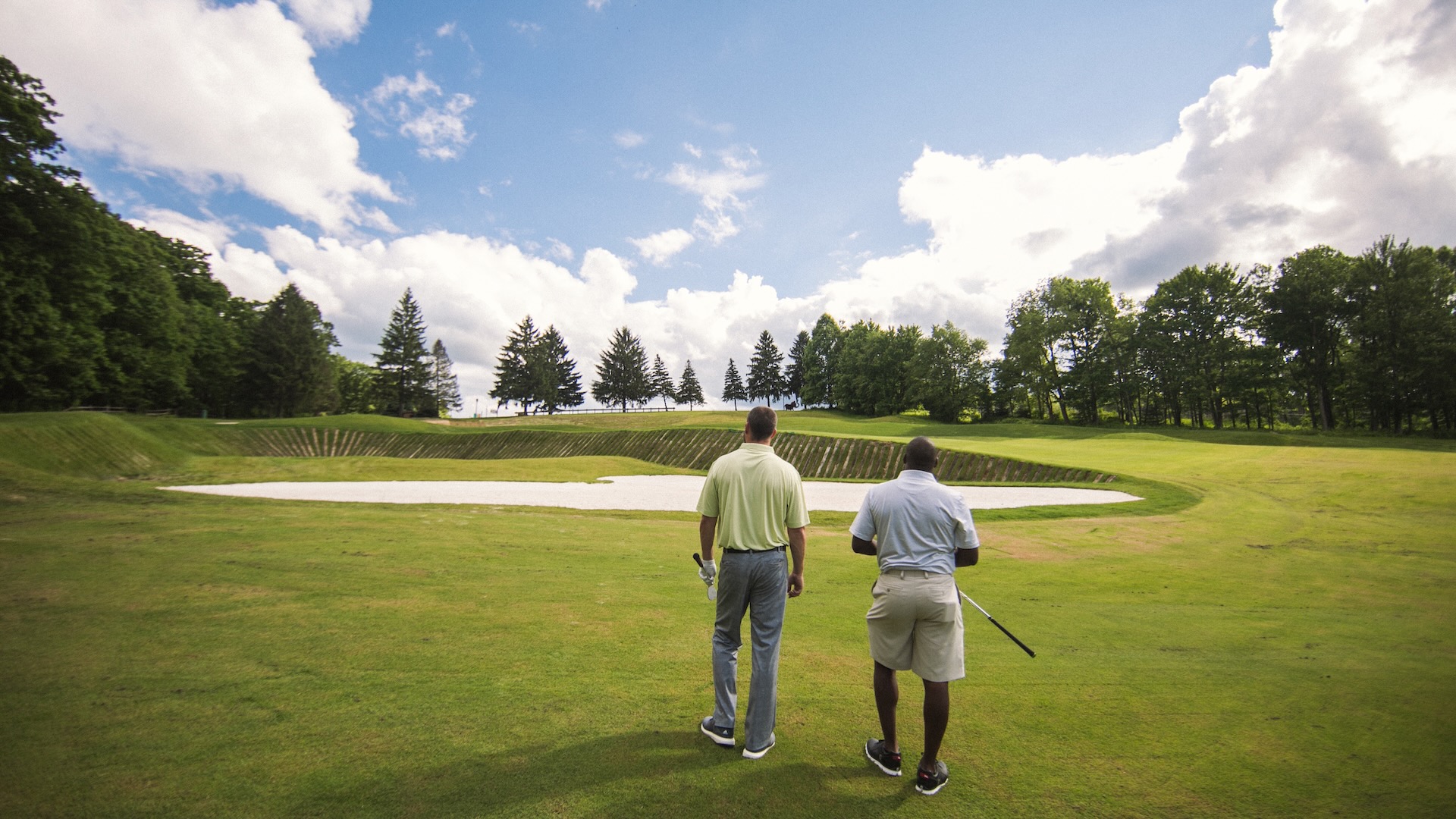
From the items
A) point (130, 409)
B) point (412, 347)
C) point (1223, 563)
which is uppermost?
point (412, 347)

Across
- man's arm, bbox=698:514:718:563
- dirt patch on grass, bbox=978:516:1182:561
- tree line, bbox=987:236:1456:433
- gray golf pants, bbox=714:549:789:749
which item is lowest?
dirt patch on grass, bbox=978:516:1182:561

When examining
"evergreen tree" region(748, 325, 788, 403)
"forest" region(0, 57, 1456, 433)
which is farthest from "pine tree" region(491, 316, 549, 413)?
"evergreen tree" region(748, 325, 788, 403)

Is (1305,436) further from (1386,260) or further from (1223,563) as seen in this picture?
(1223,563)

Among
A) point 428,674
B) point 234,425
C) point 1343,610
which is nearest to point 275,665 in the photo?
point 428,674

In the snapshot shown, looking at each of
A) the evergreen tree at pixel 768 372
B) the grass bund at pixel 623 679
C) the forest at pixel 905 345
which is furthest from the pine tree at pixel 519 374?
the grass bund at pixel 623 679

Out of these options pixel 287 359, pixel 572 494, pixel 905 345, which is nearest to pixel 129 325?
pixel 287 359

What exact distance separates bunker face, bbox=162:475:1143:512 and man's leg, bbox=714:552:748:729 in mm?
13977

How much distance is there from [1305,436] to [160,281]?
281 ft

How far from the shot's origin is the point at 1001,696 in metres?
5.21

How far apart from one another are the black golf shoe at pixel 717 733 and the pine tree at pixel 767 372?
3975 inches

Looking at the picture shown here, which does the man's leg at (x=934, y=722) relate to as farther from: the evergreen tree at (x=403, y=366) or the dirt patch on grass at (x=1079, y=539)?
the evergreen tree at (x=403, y=366)

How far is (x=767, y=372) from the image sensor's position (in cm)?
10538

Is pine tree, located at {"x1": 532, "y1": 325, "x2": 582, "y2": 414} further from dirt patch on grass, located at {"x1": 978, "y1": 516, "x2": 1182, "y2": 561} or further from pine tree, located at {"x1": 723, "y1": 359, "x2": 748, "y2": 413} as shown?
A: dirt patch on grass, located at {"x1": 978, "y1": 516, "x2": 1182, "y2": 561}

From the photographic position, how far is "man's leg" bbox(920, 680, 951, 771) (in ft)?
12.7
